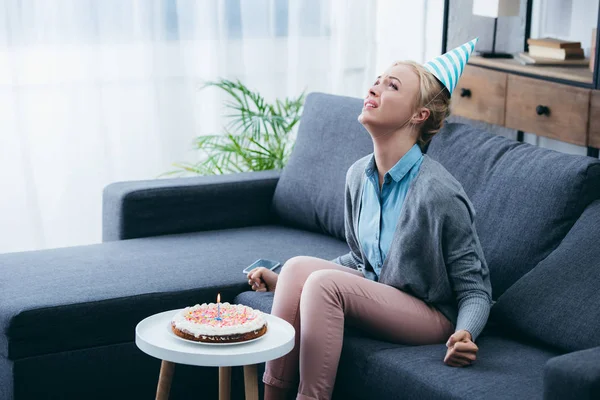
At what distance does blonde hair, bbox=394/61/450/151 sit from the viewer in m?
2.29

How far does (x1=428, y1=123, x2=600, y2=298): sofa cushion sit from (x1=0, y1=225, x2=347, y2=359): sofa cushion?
58 cm

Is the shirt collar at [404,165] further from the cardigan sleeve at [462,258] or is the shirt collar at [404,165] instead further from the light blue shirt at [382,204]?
the cardigan sleeve at [462,258]

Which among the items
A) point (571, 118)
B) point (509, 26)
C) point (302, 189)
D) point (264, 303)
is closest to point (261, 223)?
point (302, 189)

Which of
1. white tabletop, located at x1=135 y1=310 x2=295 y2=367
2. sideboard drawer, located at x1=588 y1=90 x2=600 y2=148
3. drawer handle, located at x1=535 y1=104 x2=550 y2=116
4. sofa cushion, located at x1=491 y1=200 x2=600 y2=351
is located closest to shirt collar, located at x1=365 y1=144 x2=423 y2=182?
sofa cushion, located at x1=491 y1=200 x2=600 y2=351

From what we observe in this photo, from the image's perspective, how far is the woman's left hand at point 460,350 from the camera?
1997 mm

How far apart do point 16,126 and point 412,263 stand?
78.4 inches

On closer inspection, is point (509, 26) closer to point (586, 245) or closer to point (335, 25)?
point (335, 25)

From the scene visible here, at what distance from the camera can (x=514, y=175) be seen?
7.90ft

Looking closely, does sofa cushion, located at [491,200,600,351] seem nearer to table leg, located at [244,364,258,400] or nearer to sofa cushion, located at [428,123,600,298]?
sofa cushion, located at [428,123,600,298]

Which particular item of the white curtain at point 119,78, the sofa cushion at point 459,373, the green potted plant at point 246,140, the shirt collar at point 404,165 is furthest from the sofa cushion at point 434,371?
the white curtain at point 119,78

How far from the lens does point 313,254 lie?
2871mm

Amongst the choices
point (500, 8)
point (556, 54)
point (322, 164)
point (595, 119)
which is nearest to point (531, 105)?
point (556, 54)

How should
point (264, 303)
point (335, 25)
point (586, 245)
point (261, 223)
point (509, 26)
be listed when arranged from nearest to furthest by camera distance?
point (586, 245) < point (264, 303) < point (261, 223) < point (509, 26) < point (335, 25)

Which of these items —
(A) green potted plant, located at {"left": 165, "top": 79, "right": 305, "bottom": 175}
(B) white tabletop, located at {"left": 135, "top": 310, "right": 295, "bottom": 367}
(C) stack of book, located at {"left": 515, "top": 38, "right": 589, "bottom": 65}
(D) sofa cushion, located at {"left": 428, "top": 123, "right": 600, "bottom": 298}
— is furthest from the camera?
(A) green potted plant, located at {"left": 165, "top": 79, "right": 305, "bottom": 175}
